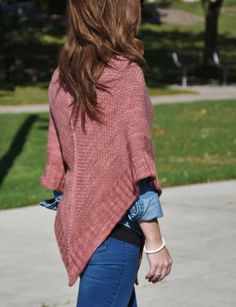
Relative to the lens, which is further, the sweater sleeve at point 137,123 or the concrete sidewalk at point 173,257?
the concrete sidewalk at point 173,257

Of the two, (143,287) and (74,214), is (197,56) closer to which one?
(143,287)

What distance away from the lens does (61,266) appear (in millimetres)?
7285

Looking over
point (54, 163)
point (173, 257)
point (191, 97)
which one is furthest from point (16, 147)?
point (54, 163)

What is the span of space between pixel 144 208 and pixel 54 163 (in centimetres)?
43

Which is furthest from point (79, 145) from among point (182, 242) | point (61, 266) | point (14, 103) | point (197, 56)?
point (197, 56)

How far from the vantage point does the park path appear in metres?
19.7

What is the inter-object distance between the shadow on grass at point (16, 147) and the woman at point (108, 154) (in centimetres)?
808

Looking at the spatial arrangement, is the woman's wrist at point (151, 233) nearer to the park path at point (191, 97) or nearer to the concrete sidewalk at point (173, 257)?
the concrete sidewalk at point (173, 257)

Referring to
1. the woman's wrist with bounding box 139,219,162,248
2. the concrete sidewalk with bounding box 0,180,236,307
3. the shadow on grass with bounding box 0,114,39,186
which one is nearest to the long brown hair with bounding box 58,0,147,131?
the woman's wrist with bounding box 139,219,162,248

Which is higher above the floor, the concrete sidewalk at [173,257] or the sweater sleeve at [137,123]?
the sweater sleeve at [137,123]

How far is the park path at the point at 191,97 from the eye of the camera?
64.7ft

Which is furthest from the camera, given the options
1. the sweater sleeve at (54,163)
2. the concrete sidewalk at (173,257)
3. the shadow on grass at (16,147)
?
the shadow on grass at (16,147)

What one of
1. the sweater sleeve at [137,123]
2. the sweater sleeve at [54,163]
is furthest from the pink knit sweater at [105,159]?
the sweater sleeve at [54,163]

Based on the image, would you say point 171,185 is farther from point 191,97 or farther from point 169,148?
point 191,97
